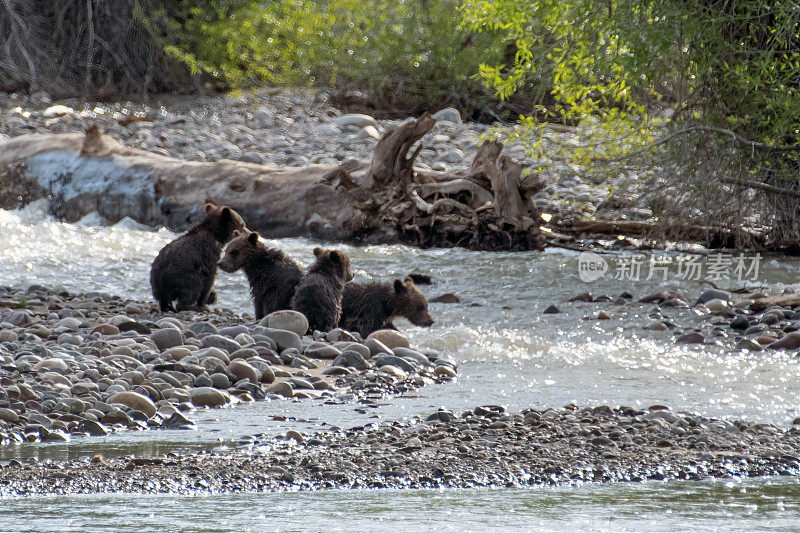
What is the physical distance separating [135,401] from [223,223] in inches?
149

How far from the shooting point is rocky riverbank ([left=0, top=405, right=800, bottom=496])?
3.97m

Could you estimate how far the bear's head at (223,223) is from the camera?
8.80 meters

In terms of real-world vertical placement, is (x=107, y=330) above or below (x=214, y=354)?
below

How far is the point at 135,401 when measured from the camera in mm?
5199

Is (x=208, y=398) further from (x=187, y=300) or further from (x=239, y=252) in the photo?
(x=187, y=300)

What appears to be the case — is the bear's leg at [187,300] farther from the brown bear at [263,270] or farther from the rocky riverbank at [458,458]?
the rocky riverbank at [458,458]

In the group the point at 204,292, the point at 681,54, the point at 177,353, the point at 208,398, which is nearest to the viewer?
the point at 208,398

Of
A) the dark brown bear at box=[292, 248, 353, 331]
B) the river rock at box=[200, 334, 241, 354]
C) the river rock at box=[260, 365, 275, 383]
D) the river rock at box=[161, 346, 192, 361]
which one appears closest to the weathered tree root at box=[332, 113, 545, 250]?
the dark brown bear at box=[292, 248, 353, 331]

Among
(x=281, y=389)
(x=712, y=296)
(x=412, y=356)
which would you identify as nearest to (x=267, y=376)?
(x=281, y=389)

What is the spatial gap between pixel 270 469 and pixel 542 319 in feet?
16.6

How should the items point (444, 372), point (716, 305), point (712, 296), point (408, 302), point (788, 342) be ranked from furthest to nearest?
point (712, 296), point (716, 305), point (408, 302), point (788, 342), point (444, 372)

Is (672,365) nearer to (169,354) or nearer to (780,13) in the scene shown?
(169,354)

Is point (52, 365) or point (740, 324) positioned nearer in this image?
point (52, 365)

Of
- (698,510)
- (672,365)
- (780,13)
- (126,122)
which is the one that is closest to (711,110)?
(780,13)
